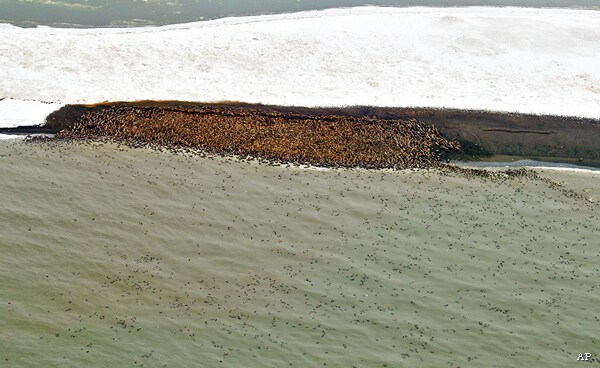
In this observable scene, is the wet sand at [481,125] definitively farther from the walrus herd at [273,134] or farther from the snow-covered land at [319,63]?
the snow-covered land at [319,63]

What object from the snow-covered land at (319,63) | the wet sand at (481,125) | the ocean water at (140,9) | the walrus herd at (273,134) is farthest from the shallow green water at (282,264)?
the ocean water at (140,9)

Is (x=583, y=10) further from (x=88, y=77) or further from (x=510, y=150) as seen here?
(x=88, y=77)

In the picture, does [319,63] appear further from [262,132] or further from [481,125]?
[481,125]

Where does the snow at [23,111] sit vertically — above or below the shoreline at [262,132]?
above

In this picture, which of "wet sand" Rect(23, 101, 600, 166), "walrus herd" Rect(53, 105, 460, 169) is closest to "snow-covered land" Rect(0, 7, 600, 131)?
"wet sand" Rect(23, 101, 600, 166)

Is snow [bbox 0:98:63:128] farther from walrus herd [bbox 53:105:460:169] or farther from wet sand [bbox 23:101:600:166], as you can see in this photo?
walrus herd [bbox 53:105:460:169]

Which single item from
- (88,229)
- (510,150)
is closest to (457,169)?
(510,150)
